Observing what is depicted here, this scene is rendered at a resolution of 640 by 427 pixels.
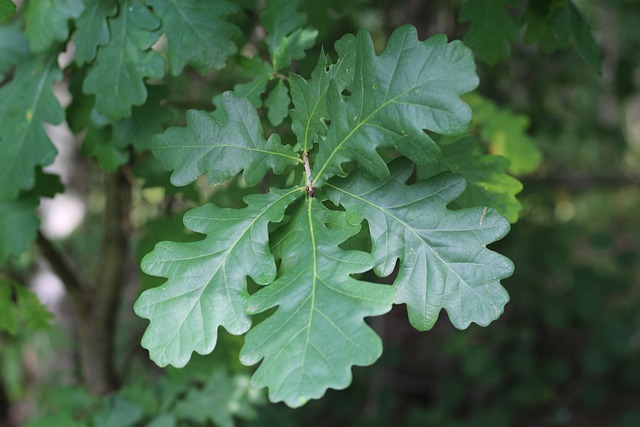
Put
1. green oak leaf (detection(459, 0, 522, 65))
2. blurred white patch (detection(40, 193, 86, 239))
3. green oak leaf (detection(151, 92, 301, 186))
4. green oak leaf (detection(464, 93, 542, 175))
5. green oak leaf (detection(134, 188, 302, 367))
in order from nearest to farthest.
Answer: green oak leaf (detection(134, 188, 302, 367)), green oak leaf (detection(151, 92, 301, 186)), green oak leaf (detection(459, 0, 522, 65)), green oak leaf (detection(464, 93, 542, 175)), blurred white patch (detection(40, 193, 86, 239))

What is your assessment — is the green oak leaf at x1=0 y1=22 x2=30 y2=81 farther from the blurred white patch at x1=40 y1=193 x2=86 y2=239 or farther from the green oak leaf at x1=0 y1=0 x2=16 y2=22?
the blurred white patch at x1=40 y1=193 x2=86 y2=239

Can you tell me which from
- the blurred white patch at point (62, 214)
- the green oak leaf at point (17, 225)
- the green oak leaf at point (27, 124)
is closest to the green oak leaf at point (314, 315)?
the green oak leaf at point (27, 124)

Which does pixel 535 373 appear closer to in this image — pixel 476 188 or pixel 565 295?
pixel 565 295

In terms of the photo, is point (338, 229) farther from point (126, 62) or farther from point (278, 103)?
point (126, 62)

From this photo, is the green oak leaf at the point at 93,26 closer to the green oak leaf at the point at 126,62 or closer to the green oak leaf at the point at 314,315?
the green oak leaf at the point at 126,62

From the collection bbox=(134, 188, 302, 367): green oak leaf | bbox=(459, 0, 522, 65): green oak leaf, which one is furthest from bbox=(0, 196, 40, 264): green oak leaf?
bbox=(459, 0, 522, 65): green oak leaf

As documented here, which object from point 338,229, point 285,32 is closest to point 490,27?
point 285,32

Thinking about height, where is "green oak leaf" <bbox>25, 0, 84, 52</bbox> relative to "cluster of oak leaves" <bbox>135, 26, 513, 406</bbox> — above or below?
above
